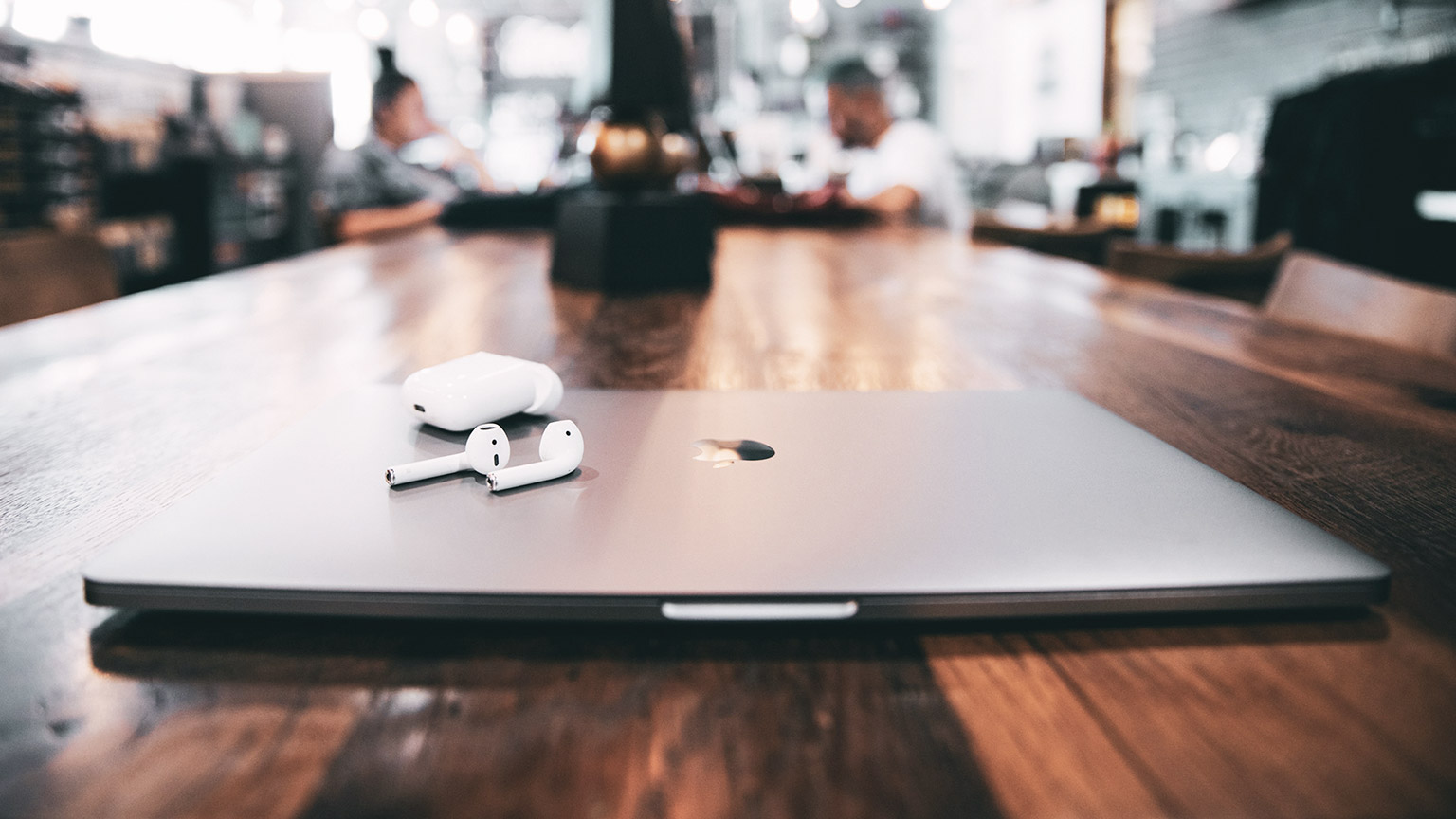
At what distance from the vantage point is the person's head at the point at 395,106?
189 inches

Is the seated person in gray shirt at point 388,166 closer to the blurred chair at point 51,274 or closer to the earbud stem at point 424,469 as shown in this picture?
the blurred chair at point 51,274

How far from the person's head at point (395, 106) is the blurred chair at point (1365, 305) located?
185 inches

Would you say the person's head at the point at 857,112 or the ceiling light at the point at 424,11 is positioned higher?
the ceiling light at the point at 424,11

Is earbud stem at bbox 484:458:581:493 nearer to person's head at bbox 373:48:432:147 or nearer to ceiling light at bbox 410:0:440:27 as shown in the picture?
person's head at bbox 373:48:432:147

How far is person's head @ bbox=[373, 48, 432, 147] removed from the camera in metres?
4.79

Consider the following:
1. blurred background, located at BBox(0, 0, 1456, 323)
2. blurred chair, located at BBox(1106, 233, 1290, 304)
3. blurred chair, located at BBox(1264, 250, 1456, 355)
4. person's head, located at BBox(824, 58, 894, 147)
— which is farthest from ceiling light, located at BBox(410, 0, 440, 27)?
blurred chair, located at BBox(1264, 250, 1456, 355)

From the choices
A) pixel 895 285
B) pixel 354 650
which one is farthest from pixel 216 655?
pixel 895 285

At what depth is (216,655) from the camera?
0.84 ft

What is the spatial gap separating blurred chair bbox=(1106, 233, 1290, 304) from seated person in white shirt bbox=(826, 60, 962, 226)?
141cm

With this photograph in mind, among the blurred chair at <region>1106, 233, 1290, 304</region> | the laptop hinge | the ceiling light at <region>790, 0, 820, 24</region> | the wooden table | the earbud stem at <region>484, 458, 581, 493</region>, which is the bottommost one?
the wooden table

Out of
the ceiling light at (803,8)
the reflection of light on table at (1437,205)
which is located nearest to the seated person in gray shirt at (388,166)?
the ceiling light at (803,8)

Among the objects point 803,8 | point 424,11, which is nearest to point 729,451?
point 803,8

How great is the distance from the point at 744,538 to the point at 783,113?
10399 millimetres

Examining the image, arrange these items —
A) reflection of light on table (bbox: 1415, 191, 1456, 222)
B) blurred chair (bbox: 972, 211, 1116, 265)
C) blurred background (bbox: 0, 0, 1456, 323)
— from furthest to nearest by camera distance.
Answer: blurred background (bbox: 0, 0, 1456, 323)
reflection of light on table (bbox: 1415, 191, 1456, 222)
blurred chair (bbox: 972, 211, 1116, 265)
